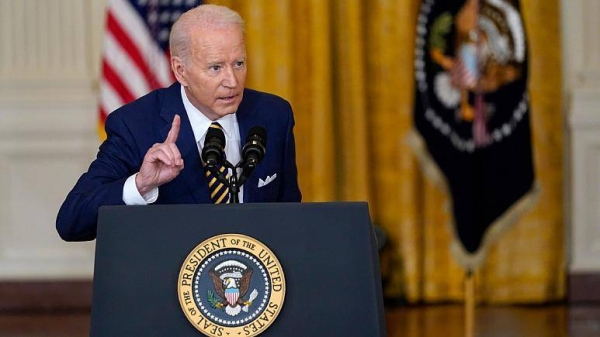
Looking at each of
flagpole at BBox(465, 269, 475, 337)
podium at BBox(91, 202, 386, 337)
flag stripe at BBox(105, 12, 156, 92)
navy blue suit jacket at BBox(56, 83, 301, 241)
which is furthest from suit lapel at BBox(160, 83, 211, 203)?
flagpole at BBox(465, 269, 475, 337)

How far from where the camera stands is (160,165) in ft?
8.70

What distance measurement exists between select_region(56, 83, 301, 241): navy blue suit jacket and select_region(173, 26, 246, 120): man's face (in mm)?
136

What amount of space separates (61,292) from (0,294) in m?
0.34

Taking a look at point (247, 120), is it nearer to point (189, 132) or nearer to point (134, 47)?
point (189, 132)

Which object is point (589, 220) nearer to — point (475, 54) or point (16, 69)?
point (475, 54)

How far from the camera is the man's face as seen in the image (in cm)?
282

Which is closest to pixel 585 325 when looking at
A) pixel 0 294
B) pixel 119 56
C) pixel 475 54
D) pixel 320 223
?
pixel 475 54

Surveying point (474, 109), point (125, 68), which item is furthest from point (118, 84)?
point (474, 109)

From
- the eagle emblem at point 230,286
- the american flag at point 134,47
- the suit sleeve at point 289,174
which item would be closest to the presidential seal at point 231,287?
the eagle emblem at point 230,286

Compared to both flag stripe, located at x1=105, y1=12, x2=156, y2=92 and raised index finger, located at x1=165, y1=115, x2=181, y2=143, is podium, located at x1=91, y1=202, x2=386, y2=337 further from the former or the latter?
flag stripe, located at x1=105, y1=12, x2=156, y2=92

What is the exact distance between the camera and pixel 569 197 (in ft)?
21.2

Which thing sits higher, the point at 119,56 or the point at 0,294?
the point at 119,56

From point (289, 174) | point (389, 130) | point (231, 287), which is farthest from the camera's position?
point (389, 130)

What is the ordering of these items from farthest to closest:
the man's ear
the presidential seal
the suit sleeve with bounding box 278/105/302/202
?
the suit sleeve with bounding box 278/105/302/202 < the man's ear < the presidential seal
